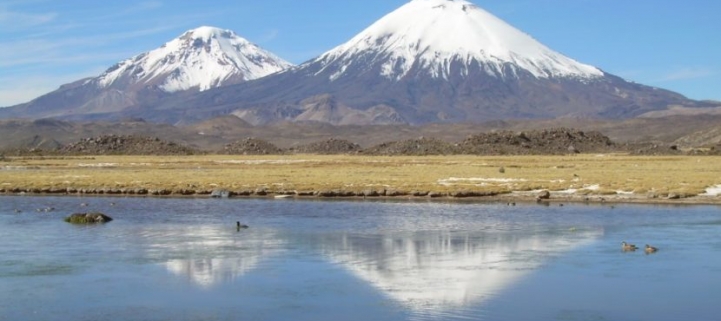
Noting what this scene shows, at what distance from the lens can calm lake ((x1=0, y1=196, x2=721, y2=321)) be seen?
62.8ft

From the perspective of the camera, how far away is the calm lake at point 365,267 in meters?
19.1

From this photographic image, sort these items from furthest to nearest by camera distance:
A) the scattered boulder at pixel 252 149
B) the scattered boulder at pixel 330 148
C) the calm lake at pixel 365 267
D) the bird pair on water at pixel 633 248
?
the scattered boulder at pixel 330 148, the scattered boulder at pixel 252 149, the bird pair on water at pixel 633 248, the calm lake at pixel 365 267

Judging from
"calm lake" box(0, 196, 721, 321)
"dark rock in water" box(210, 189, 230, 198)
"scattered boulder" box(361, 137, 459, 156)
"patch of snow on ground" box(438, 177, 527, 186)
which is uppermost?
"scattered boulder" box(361, 137, 459, 156)

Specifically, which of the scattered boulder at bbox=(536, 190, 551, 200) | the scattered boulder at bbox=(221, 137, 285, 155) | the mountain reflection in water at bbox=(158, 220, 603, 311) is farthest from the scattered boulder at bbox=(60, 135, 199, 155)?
the mountain reflection in water at bbox=(158, 220, 603, 311)

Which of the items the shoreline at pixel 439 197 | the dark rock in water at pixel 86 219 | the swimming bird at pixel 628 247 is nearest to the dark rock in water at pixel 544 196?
the shoreline at pixel 439 197

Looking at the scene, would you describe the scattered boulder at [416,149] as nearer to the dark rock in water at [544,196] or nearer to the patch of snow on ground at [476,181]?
the patch of snow on ground at [476,181]

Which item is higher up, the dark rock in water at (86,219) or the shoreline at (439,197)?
the shoreline at (439,197)

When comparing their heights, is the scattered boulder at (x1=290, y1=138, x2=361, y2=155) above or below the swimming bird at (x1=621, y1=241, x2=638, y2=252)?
above

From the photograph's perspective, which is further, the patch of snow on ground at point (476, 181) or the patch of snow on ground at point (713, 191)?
the patch of snow on ground at point (476, 181)

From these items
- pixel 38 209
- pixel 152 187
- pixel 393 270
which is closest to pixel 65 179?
pixel 152 187

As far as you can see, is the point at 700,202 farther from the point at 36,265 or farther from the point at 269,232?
the point at 36,265

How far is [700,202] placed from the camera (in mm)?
42625

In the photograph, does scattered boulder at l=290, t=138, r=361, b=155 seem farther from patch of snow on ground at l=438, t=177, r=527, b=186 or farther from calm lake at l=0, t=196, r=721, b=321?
calm lake at l=0, t=196, r=721, b=321

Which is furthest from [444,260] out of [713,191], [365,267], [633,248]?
[713,191]
